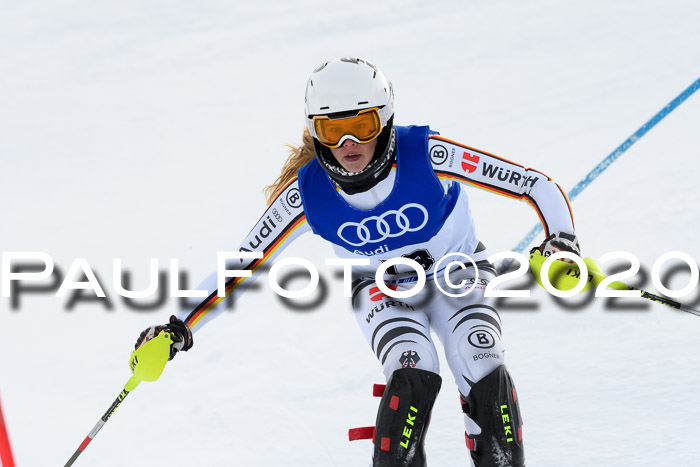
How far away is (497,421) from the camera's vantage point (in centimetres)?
329

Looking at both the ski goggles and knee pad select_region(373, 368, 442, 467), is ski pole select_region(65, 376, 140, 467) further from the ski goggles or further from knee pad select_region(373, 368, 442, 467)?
the ski goggles

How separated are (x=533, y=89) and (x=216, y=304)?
6.24 m

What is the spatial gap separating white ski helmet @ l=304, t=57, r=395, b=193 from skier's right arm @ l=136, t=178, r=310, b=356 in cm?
27

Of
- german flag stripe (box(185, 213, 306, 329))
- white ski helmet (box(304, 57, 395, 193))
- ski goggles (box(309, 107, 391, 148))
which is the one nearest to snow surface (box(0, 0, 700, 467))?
german flag stripe (box(185, 213, 306, 329))

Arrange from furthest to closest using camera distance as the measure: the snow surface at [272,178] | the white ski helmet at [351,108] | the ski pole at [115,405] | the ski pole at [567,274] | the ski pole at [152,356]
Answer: the snow surface at [272,178], the ski pole at [115,405], the ski pole at [152,356], the white ski helmet at [351,108], the ski pole at [567,274]

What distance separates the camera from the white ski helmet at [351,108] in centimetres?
355

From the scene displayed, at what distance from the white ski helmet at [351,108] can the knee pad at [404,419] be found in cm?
82

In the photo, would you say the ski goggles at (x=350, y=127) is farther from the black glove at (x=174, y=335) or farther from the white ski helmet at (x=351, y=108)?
the black glove at (x=174, y=335)

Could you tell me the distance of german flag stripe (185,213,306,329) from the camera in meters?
3.89

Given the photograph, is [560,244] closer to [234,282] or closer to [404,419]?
[404,419]

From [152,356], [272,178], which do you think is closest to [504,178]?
[152,356]

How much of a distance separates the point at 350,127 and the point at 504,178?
67 centimetres

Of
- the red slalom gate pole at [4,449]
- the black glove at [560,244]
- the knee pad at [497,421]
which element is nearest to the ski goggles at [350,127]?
the black glove at [560,244]

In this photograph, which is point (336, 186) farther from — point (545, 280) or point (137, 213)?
point (137, 213)
